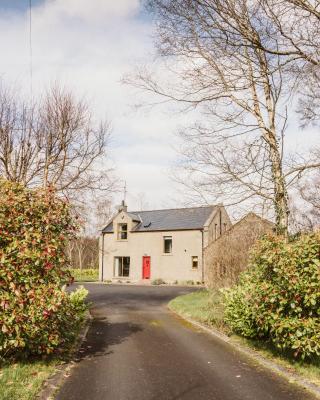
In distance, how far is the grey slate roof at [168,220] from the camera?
39000mm

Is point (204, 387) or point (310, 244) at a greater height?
point (310, 244)

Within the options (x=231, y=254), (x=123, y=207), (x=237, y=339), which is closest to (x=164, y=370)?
(x=237, y=339)

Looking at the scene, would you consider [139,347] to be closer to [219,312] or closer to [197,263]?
[219,312]

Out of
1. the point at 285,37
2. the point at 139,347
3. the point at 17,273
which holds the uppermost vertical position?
the point at 285,37

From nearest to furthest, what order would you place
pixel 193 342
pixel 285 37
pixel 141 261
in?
pixel 285 37, pixel 193 342, pixel 141 261

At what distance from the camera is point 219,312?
14.5 meters

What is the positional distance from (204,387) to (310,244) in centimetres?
332

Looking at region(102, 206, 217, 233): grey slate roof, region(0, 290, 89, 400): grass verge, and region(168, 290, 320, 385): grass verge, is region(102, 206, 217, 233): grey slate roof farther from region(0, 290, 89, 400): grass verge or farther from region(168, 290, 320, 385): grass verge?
region(0, 290, 89, 400): grass verge

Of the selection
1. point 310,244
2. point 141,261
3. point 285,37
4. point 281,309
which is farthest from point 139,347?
point 141,261

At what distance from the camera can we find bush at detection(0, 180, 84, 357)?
25.0 feet

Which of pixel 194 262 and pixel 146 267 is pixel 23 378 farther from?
pixel 146 267

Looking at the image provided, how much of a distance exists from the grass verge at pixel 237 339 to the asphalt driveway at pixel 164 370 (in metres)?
0.53

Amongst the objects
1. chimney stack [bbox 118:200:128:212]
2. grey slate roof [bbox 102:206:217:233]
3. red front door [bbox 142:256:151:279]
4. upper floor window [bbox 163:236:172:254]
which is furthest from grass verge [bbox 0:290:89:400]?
chimney stack [bbox 118:200:128:212]

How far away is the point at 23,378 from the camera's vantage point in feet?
23.0
